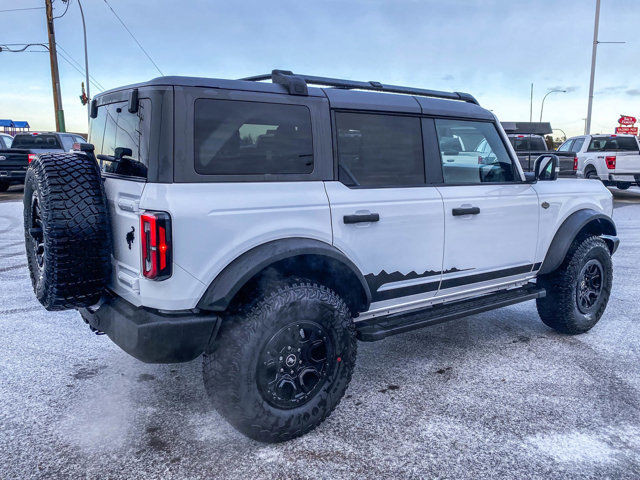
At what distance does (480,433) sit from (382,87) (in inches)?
90.4

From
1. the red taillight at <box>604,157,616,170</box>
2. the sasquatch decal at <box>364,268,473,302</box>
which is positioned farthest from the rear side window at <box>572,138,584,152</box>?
the sasquatch decal at <box>364,268,473,302</box>

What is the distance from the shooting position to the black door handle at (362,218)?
3244 millimetres

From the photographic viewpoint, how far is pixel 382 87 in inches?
147

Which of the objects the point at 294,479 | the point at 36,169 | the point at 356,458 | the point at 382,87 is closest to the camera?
the point at 294,479

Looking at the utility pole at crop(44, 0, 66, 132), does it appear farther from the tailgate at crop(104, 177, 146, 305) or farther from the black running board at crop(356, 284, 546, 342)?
the black running board at crop(356, 284, 546, 342)

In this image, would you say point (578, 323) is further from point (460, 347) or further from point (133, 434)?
point (133, 434)

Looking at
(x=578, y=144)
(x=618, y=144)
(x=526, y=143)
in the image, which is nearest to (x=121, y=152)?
(x=526, y=143)

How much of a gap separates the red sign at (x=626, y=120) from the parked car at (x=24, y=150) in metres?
44.5

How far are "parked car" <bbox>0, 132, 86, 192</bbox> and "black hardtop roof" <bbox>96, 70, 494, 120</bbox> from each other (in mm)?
14205

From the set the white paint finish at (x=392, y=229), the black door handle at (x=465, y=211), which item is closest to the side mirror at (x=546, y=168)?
the black door handle at (x=465, y=211)

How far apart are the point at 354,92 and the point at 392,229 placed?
921 millimetres

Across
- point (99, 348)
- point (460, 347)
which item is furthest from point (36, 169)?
point (460, 347)

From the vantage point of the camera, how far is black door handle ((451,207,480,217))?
3.78 m

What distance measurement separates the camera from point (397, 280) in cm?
359
